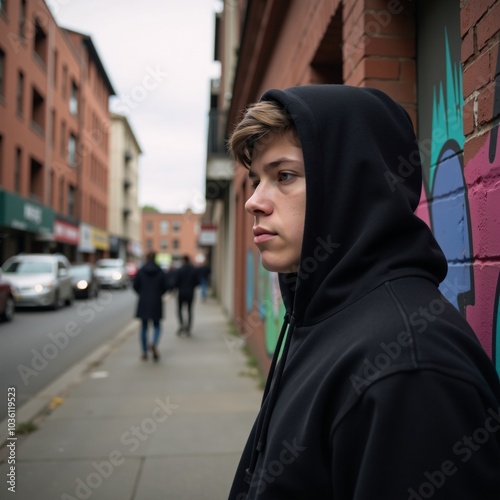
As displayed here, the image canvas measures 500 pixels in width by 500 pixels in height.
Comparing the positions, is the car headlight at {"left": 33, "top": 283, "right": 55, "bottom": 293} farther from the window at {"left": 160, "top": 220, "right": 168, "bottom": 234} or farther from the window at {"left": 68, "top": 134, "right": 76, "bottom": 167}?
the window at {"left": 160, "top": 220, "right": 168, "bottom": 234}

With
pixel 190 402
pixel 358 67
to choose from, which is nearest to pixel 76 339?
pixel 190 402

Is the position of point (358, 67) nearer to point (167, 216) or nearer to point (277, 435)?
point (277, 435)

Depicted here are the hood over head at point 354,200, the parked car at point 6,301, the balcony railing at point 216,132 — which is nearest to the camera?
the hood over head at point 354,200

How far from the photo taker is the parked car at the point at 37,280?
1622cm

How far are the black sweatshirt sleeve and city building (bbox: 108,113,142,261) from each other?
52.7 meters

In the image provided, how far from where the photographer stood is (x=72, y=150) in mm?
36094

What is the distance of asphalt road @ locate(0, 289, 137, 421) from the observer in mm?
7293

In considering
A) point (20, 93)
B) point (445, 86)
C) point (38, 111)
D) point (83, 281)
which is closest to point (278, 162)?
point (445, 86)

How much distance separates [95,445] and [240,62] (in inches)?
281

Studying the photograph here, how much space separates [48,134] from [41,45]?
185 inches

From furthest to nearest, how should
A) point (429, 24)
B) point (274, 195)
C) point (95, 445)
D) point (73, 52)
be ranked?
point (73, 52), point (95, 445), point (429, 24), point (274, 195)

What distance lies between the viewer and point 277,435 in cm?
117

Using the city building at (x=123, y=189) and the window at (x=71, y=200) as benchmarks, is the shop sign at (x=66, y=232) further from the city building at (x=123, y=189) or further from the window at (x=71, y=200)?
the city building at (x=123, y=189)

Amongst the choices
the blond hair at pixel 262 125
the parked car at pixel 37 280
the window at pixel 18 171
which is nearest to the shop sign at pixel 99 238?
the window at pixel 18 171
